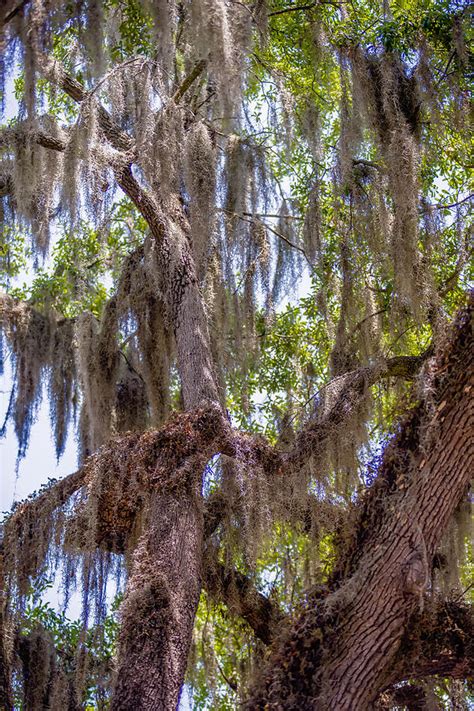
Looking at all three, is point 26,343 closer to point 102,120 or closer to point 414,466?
point 102,120

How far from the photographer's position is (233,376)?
711 cm

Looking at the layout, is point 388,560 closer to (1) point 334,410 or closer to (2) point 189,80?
(1) point 334,410

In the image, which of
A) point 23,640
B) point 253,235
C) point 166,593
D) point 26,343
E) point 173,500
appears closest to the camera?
point 166,593

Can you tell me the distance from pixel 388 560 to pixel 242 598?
1.88 meters

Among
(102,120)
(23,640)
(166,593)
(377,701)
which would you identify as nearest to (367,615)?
(377,701)

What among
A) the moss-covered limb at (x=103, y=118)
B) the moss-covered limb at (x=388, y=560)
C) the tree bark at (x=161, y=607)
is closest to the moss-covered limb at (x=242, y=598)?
the tree bark at (x=161, y=607)

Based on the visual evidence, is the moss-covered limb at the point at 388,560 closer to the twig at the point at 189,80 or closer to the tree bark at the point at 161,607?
the tree bark at the point at 161,607

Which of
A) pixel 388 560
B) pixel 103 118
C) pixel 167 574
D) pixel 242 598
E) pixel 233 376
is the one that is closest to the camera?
pixel 388 560

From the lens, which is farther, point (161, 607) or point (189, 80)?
point (189, 80)

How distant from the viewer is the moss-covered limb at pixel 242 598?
564 cm

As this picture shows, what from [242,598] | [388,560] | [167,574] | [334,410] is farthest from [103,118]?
[388,560]

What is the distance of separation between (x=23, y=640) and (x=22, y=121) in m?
2.97

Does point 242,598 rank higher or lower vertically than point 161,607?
higher

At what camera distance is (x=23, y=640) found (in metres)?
5.35
